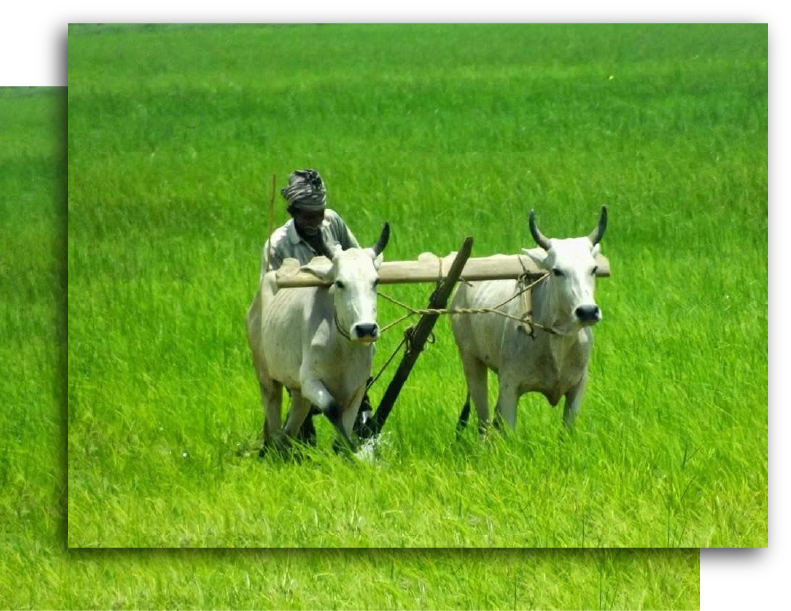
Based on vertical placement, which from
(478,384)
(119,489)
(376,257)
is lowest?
(119,489)

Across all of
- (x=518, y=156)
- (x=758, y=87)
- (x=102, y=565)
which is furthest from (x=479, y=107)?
(x=102, y=565)

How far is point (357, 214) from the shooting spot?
13930 millimetres

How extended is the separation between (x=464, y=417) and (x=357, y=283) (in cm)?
86

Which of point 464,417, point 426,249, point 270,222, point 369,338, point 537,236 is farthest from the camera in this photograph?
point 426,249

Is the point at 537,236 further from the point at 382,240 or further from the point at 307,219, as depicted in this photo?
the point at 307,219

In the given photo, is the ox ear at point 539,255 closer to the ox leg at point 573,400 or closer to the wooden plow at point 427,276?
the wooden plow at point 427,276

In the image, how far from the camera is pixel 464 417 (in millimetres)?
13797

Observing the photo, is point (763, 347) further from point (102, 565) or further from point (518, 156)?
point (102, 565)

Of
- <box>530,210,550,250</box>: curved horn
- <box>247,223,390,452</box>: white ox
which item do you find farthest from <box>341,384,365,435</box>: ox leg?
<box>530,210,550,250</box>: curved horn

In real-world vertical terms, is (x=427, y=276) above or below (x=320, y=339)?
above

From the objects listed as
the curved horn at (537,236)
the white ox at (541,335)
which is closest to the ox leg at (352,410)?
the white ox at (541,335)

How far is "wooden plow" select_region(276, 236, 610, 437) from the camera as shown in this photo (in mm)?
13398

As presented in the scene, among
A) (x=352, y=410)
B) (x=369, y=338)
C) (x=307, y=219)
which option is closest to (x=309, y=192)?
(x=307, y=219)

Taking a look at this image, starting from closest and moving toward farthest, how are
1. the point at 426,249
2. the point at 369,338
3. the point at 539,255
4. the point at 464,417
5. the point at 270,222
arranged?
the point at 369,338 < the point at 539,255 < the point at 270,222 < the point at 464,417 < the point at 426,249
